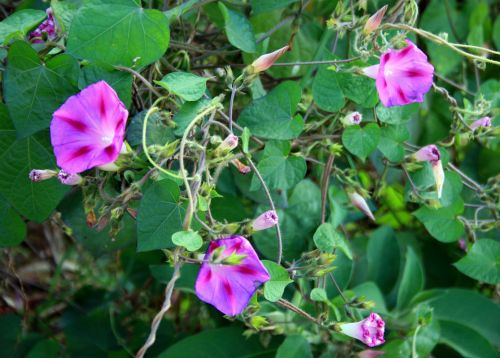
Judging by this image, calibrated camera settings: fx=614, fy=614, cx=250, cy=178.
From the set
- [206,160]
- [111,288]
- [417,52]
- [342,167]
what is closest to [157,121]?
[206,160]

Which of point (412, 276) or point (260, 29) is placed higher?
point (260, 29)

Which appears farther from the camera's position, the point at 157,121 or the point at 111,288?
the point at 111,288

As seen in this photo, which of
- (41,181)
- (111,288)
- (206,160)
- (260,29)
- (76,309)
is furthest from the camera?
(111,288)

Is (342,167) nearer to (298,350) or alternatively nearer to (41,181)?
(298,350)

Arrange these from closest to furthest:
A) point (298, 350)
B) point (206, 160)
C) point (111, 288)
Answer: point (206, 160) < point (298, 350) < point (111, 288)

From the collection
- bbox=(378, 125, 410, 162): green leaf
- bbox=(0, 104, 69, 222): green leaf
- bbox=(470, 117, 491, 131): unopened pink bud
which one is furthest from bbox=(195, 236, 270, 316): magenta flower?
bbox=(470, 117, 491, 131): unopened pink bud

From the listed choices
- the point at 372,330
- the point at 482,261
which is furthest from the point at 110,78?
the point at 482,261

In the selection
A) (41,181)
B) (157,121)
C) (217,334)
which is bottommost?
(217,334)
